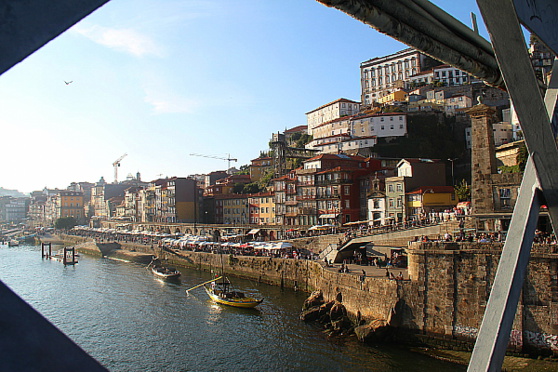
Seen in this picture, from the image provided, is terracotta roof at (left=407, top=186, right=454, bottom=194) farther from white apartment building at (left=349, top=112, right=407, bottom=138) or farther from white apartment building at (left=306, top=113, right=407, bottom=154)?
white apartment building at (left=349, top=112, right=407, bottom=138)

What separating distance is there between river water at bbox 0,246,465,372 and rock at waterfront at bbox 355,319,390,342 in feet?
1.60

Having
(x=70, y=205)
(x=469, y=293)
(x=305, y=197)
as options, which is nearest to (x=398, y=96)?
(x=305, y=197)

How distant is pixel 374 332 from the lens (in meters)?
20.8

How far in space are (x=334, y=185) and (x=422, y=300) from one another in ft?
87.7

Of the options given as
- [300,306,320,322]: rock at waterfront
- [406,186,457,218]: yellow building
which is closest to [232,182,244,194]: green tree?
[406,186,457,218]: yellow building

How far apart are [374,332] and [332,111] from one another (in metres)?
69.1

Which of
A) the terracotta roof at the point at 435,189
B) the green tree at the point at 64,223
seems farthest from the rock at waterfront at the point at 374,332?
the green tree at the point at 64,223

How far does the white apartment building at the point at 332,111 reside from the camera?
276ft

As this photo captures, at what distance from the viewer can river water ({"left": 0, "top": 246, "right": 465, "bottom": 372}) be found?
61.3 feet

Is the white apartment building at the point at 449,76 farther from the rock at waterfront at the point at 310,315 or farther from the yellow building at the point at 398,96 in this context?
the rock at waterfront at the point at 310,315

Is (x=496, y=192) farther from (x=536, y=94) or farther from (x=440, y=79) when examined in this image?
(x=440, y=79)

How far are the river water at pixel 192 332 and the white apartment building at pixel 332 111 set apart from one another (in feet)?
175

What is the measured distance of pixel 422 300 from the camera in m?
20.7

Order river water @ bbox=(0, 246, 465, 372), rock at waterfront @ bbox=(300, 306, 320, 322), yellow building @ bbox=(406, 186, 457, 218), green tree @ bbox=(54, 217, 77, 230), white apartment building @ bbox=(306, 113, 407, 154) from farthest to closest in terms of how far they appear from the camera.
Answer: green tree @ bbox=(54, 217, 77, 230), white apartment building @ bbox=(306, 113, 407, 154), yellow building @ bbox=(406, 186, 457, 218), rock at waterfront @ bbox=(300, 306, 320, 322), river water @ bbox=(0, 246, 465, 372)
